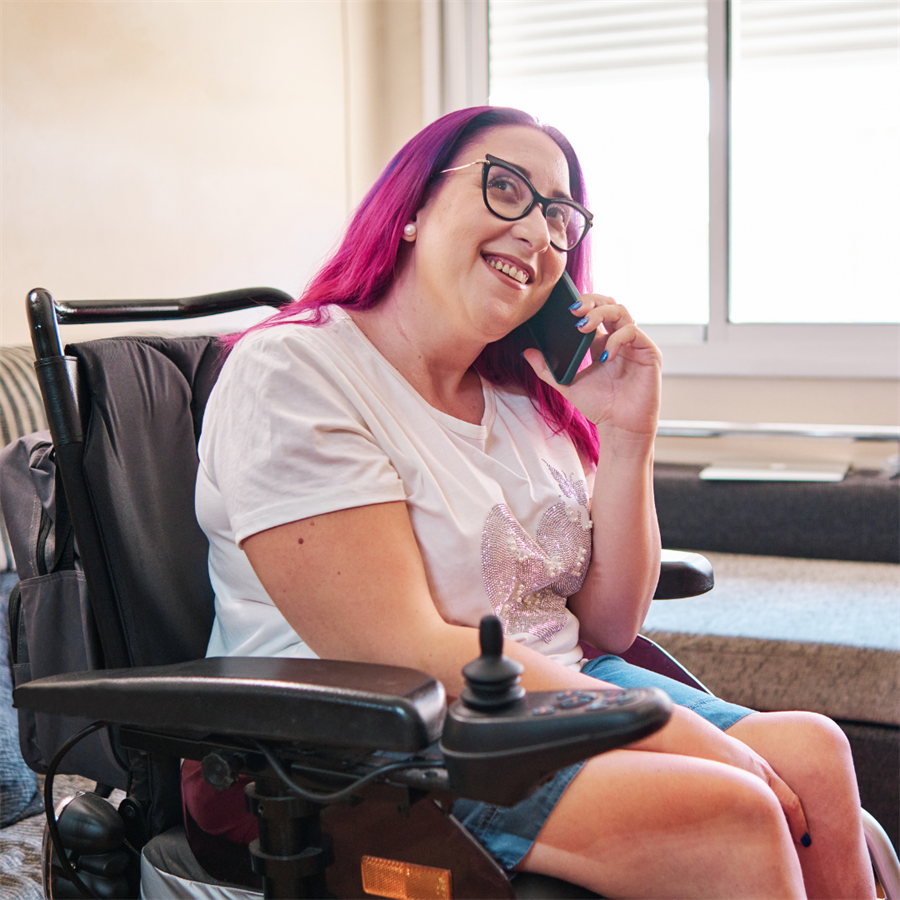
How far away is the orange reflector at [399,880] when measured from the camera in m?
0.76

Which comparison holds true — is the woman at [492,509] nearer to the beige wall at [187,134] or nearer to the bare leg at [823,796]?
the bare leg at [823,796]

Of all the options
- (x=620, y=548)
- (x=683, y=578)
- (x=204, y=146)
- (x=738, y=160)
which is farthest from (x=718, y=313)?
(x=620, y=548)

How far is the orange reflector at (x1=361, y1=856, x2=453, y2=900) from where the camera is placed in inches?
30.1

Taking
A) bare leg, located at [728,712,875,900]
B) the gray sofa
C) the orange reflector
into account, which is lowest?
the gray sofa

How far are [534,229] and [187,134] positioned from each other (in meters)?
1.35

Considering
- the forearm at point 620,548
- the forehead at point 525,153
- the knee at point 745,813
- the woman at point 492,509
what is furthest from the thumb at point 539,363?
the knee at point 745,813

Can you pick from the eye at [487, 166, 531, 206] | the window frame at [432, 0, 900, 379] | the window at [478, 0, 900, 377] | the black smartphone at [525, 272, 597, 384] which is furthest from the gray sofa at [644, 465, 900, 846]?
the eye at [487, 166, 531, 206]

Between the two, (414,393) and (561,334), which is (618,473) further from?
(414,393)

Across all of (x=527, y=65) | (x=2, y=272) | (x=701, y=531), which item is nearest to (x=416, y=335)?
(x=2, y=272)

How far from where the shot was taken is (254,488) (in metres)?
0.88

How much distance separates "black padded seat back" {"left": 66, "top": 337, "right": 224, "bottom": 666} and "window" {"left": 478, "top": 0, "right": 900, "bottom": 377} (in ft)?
6.35

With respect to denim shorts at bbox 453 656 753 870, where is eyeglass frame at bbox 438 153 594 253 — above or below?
above

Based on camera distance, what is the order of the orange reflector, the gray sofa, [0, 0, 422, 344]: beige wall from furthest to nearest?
[0, 0, 422, 344]: beige wall → the gray sofa → the orange reflector

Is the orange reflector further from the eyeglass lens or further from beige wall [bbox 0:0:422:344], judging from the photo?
beige wall [bbox 0:0:422:344]
